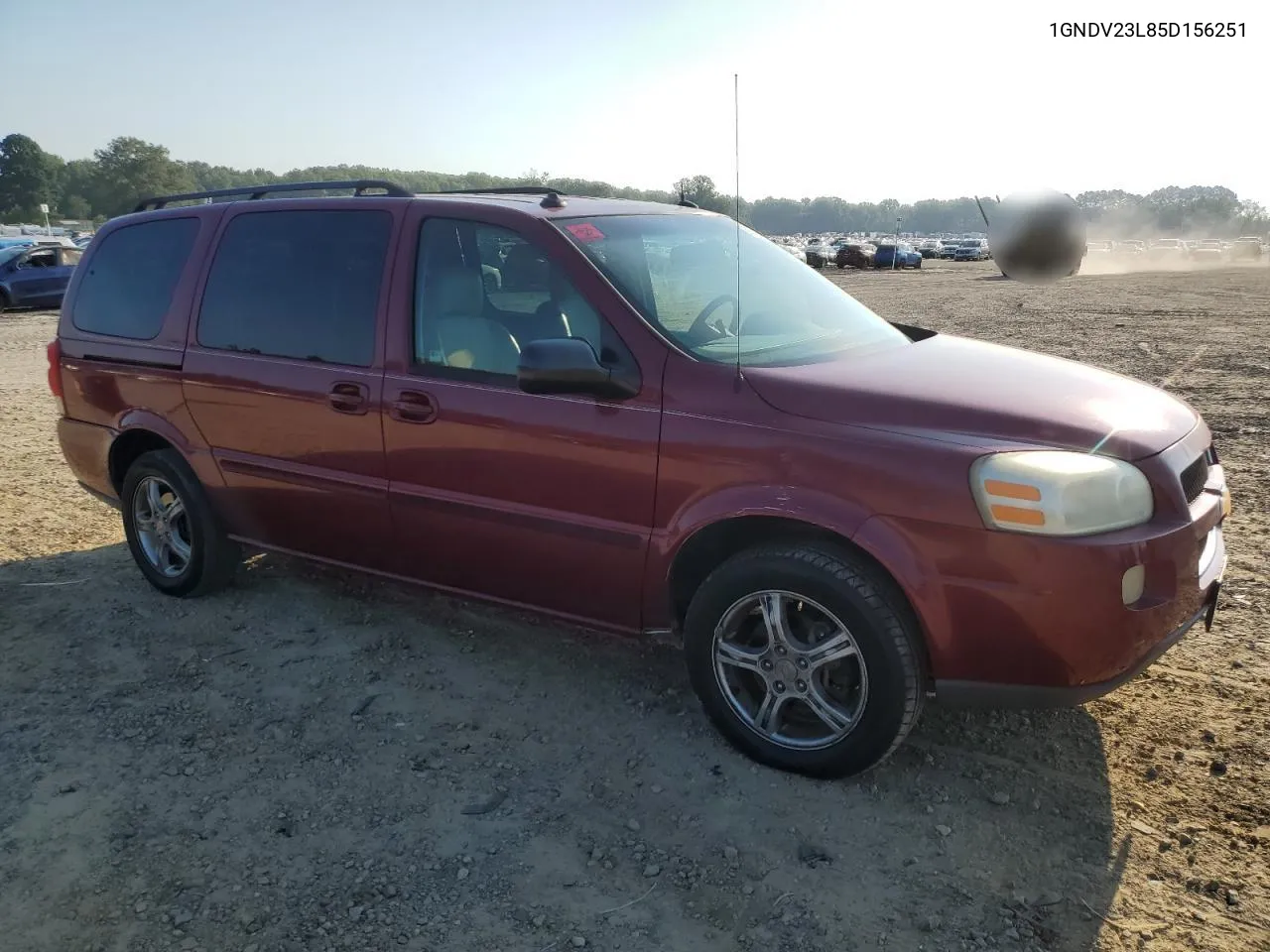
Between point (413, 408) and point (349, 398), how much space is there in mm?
337

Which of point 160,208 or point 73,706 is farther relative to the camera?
point 160,208

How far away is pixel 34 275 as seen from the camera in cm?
2066

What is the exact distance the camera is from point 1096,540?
262 cm

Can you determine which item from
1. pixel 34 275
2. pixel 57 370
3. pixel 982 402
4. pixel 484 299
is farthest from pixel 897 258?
pixel 982 402

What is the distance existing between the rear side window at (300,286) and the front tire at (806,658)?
1.75 m

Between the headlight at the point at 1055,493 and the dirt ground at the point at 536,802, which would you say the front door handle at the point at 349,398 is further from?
the headlight at the point at 1055,493

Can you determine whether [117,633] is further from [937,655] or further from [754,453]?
[937,655]

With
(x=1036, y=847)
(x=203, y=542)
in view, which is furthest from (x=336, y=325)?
(x=1036, y=847)

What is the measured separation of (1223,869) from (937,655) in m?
0.94

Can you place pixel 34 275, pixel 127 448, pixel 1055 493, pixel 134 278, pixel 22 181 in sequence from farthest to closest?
pixel 22 181 < pixel 34 275 < pixel 127 448 < pixel 134 278 < pixel 1055 493

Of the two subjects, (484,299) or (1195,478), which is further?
(484,299)

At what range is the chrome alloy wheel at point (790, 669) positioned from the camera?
3004 millimetres

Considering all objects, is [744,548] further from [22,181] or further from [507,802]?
[22,181]

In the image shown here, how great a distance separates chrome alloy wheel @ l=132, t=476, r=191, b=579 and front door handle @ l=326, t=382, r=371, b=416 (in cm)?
134
